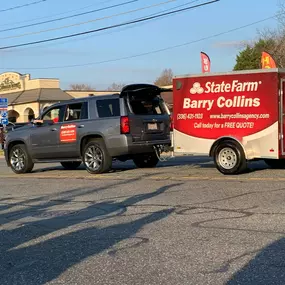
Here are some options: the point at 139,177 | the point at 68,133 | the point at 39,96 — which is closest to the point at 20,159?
the point at 68,133

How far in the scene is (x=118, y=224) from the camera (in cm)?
724

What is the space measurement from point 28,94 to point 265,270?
162ft

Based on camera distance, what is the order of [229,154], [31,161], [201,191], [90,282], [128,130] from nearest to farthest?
[90,282] < [201,191] < [229,154] < [128,130] < [31,161]

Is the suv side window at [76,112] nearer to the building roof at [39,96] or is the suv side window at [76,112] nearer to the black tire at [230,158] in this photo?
the black tire at [230,158]

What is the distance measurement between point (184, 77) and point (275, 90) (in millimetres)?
2365

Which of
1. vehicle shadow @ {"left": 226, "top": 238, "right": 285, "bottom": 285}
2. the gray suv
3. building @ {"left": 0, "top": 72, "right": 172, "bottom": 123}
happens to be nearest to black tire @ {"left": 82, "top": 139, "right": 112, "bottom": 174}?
the gray suv

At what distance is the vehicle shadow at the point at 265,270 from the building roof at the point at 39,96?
44.6 metres

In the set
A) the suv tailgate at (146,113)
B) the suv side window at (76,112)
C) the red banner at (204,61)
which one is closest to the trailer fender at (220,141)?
the suv tailgate at (146,113)

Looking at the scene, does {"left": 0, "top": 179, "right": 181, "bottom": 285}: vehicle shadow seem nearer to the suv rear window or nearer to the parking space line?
the parking space line

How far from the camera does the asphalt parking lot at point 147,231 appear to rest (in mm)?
5023

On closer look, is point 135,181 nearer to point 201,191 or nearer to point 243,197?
point 201,191

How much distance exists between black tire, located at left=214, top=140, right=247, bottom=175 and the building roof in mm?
38558

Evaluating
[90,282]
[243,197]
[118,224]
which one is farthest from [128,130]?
[90,282]

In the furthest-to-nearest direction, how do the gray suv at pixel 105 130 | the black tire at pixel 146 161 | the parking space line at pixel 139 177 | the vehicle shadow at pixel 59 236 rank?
the black tire at pixel 146 161, the gray suv at pixel 105 130, the parking space line at pixel 139 177, the vehicle shadow at pixel 59 236
